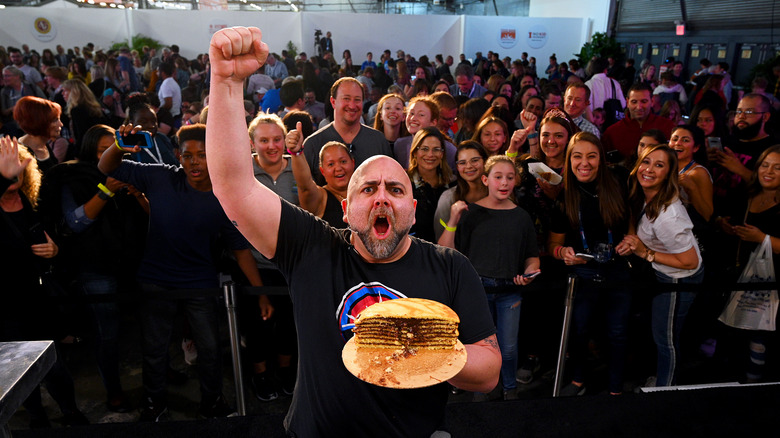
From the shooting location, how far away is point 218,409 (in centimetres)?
345

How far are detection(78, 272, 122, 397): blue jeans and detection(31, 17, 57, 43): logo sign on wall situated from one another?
60.3 feet

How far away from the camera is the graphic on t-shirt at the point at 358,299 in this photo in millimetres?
1567

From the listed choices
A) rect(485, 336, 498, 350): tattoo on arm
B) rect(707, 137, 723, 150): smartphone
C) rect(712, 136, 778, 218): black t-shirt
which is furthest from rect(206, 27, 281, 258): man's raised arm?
rect(707, 137, 723, 150): smartphone

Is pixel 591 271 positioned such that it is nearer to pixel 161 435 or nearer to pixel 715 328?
pixel 715 328

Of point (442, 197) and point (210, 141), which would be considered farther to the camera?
point (442, 197)

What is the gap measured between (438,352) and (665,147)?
8.93ft

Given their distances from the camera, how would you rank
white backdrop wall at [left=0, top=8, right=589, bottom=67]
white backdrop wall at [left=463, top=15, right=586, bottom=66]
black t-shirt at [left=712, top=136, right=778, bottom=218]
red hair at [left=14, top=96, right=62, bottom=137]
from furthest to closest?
white backdrop wall at [left=463, top=15, right=586, bottom=66] → white backdrop wall at [left=0, top=8, right=589, bottom=67] → black t-shirt at [left=712, top=136, right=778, bottom=218] → red hair at [left=14, top=96, right=62, bottom=137]

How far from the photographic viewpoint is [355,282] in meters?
1.61

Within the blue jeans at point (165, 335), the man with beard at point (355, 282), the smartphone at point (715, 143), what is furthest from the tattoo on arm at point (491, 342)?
the smartphone at point (715, 143)

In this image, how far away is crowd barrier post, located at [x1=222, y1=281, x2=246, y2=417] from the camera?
304cm

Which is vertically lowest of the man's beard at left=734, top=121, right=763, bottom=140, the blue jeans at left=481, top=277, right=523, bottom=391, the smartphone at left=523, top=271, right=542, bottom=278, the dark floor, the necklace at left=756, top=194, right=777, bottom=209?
the dark floor

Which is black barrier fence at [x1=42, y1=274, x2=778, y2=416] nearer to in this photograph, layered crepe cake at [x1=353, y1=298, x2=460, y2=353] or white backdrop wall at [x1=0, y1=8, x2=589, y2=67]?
layered crepe cake at [x1=353, y1=298, x2=460, y2=353]

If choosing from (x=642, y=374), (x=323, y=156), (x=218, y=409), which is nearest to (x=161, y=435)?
(x=218, y=409)

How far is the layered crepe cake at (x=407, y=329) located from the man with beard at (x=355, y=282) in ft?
0.43
